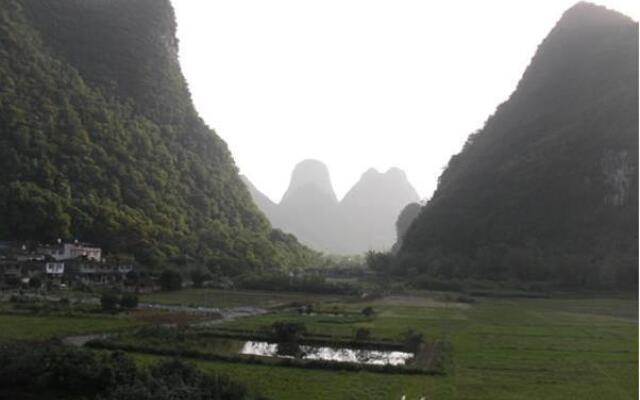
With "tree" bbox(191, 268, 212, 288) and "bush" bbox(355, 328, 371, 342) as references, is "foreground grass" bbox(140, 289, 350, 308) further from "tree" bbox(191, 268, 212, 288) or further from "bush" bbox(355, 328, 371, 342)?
"bush" bbox(355, 328, 371, 342)

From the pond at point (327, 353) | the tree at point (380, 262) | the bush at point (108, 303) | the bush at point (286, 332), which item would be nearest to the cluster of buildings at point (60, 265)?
the bush at point (108, 303)

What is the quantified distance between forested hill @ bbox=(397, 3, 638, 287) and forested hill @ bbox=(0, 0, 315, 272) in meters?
26.6

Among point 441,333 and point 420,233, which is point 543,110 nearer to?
point 420,233

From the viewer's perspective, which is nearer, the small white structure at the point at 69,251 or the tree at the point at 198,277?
the small white structure at the point at 69,251

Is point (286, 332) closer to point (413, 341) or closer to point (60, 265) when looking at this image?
point (413, 341)

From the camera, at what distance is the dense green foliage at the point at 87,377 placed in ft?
54.3

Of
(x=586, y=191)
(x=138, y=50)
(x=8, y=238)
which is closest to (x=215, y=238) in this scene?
(x=8, y=238)

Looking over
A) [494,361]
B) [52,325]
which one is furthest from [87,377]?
[494,361]

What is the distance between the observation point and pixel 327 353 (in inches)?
1034

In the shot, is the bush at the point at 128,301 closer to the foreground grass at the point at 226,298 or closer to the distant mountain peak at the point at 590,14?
the foreground grass at the point at 226,298

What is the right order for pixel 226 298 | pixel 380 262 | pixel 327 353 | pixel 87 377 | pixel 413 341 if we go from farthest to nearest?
1. pixel 380 262
2. pixel 226 298
3. pixel 413 341
4. pixel 327 353
5. pixel 87 377

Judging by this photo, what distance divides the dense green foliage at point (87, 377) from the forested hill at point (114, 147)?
48155mm

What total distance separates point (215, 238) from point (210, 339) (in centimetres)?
5209

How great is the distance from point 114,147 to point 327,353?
63.1 metres
